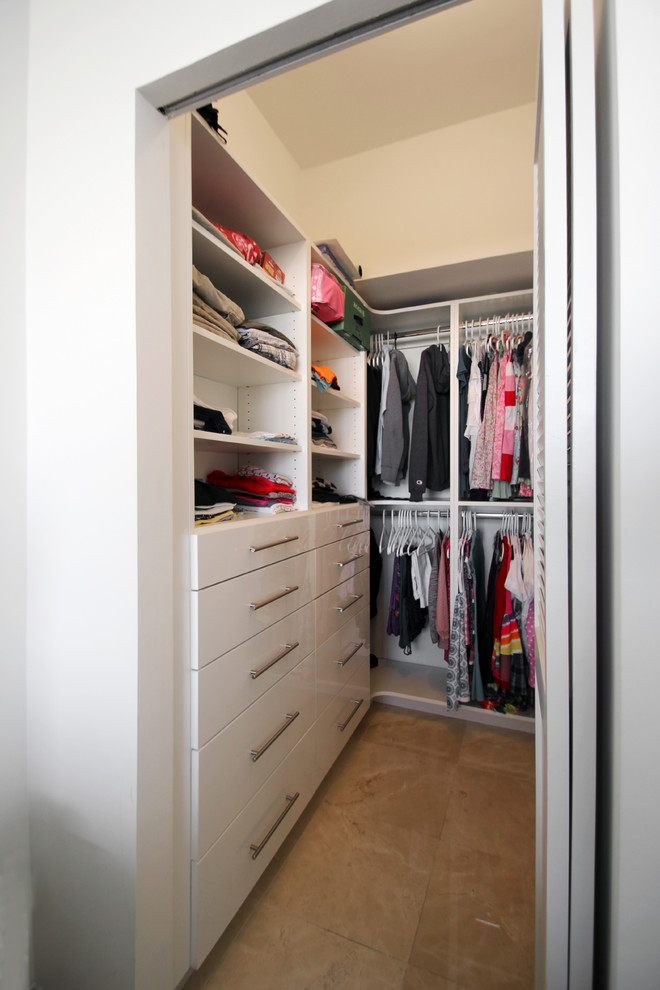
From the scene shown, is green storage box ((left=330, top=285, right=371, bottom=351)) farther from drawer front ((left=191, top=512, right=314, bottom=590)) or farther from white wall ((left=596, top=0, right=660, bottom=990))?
white wall ((left=596, top=0, right=660, bottom=990))

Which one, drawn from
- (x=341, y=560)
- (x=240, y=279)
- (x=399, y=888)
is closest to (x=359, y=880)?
(x=399, y=888)

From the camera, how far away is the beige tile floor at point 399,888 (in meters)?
1.17

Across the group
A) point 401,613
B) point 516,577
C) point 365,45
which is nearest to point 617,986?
point 516,577

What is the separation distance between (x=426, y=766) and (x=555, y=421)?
→ 77.0 inches

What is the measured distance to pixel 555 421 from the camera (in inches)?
24.0

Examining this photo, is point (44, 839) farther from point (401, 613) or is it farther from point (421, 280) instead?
point (421, 280)

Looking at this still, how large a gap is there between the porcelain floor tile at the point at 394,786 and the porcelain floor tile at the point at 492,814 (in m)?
0.05

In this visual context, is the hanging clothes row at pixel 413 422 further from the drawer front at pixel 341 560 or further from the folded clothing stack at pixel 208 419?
the folded clothing stack at pixel 208 419

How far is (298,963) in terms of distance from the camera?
1.19 m

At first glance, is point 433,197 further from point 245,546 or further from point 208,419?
point 245,546

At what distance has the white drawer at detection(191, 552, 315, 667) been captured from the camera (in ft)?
3.62

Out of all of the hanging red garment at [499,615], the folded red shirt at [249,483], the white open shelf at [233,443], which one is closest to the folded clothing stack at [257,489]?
the folded red shirt at [249,483]

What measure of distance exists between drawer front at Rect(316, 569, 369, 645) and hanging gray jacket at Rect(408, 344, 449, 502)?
588 millimetres

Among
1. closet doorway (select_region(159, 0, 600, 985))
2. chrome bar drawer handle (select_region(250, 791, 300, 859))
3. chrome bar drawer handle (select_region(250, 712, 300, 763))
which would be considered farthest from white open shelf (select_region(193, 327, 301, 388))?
chrome bar drawer handle (select_region(250, 791, 300, 859))
